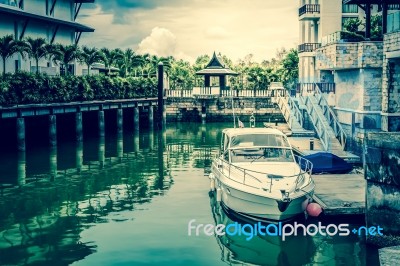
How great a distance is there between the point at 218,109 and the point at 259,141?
141 ft

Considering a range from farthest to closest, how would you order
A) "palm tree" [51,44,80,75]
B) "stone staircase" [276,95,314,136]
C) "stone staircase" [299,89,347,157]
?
"palm tree" [51,44,80,75] → "stone staircase" [276,95,314,136] → "stone staircase" [299,89,347,157]

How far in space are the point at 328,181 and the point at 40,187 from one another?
1269 centimetres

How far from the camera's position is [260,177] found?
19.0 metres

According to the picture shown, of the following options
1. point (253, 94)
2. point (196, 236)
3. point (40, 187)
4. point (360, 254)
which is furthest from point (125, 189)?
point (253, 94)

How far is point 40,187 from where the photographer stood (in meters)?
26.4

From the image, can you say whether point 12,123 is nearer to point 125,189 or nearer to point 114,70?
point 125,189

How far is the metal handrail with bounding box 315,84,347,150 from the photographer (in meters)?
32.1

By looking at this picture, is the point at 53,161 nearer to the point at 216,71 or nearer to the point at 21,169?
the point at 21,169

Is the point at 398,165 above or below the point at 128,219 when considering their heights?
above

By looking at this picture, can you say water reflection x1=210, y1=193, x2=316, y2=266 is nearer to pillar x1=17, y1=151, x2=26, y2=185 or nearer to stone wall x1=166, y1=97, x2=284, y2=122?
pillar x1=17, y1=151, x2=26, y2=185

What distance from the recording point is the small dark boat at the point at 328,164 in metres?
24.6

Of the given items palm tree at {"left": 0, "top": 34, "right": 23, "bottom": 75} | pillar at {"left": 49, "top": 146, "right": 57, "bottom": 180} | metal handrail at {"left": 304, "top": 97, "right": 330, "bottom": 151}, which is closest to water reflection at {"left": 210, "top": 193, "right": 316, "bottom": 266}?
metal handrail at {"left": 304, "top": 97, "right": 330, "bottom": 151}

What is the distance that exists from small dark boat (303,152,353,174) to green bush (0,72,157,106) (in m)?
18.9

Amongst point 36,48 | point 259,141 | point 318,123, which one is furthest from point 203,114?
point 259,141
